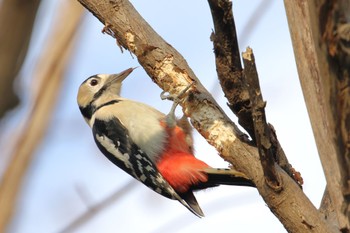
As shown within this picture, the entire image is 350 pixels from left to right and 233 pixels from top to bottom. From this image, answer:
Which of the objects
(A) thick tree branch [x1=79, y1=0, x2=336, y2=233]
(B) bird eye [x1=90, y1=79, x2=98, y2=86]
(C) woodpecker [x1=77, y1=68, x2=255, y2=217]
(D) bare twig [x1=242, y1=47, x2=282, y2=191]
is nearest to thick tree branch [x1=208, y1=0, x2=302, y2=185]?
(D) bare twig [x1=242, y1=47, x2=282, y2=191]

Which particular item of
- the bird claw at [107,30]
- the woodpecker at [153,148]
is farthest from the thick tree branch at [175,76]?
the woodpecker at [153,148]

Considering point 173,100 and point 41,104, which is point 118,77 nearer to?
point 173,100

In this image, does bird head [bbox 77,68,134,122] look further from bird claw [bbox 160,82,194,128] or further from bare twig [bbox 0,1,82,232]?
bare twig [bbox 0,1,82,232]

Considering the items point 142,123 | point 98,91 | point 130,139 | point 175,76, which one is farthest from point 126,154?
point 175,76

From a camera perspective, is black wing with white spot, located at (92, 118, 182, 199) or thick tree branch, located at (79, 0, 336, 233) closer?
thick tree branch, located at (79, 0, 336, 233)

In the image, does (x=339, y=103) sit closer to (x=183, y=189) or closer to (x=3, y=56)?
(x=3, y=56)

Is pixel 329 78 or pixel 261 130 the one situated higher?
pixel 261 130

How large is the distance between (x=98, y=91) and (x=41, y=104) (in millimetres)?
3128

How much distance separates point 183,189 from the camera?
158 inches

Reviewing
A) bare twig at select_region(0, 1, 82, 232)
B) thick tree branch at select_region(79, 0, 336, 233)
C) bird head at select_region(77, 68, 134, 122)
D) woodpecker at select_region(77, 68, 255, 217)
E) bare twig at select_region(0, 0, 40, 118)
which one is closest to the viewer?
bare twig at select_region(0, 0, 40, 118)

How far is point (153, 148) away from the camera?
429cm

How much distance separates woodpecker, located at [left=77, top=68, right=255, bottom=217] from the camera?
3.95m

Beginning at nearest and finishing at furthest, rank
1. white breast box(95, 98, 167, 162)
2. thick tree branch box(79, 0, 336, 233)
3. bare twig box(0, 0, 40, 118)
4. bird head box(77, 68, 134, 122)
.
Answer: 1. bare twig box(0, 0, 40, 118)
2. thick tree branch box(79, 0, 336, 233)
3. white breast box(95, 98, 167, 162)
4. bird head box(77, 68, 134, 122)

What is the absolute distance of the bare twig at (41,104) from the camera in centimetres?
146
